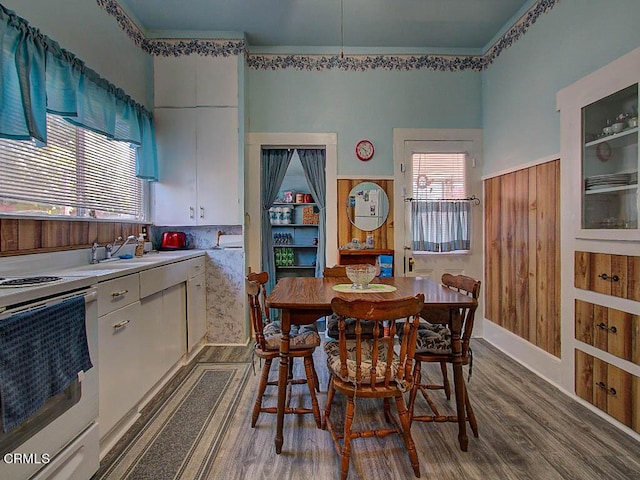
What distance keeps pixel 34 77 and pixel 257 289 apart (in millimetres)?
1716

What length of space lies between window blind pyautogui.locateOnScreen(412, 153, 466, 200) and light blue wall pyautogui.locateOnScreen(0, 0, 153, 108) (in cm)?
289

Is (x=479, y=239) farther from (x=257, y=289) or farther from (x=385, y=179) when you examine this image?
(x=257, y=289)

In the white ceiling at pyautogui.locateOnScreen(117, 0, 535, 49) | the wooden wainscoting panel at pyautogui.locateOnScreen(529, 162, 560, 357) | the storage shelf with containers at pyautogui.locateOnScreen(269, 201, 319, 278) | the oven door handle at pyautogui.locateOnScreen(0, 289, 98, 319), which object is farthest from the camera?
the storage shelf with containers at pyautogui.locateOnScreen(269, 201, 319, 278)

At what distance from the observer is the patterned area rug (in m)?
1.68

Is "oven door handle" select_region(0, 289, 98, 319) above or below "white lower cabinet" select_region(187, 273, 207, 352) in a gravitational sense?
above

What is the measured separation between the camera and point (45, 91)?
1950mm

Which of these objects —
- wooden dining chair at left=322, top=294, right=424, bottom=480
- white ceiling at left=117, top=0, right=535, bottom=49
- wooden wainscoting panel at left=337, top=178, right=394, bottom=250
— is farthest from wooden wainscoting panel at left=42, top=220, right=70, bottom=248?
wooden wainscoting panel at left=337, top=178, right=394, bottom=250

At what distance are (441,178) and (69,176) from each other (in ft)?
11.0

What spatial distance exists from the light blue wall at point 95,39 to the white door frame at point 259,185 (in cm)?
115

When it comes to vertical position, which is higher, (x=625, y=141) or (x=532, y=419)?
(x=625, y=141)

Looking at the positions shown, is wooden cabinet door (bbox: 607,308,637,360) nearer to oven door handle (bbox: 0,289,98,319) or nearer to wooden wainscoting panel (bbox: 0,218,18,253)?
oven door handle (bbox: 0,289,98,319)

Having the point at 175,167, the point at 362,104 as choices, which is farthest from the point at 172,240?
the point at 362,104

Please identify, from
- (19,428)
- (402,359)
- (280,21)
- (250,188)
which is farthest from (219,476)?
(280,21)

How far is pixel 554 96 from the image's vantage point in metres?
2.62
